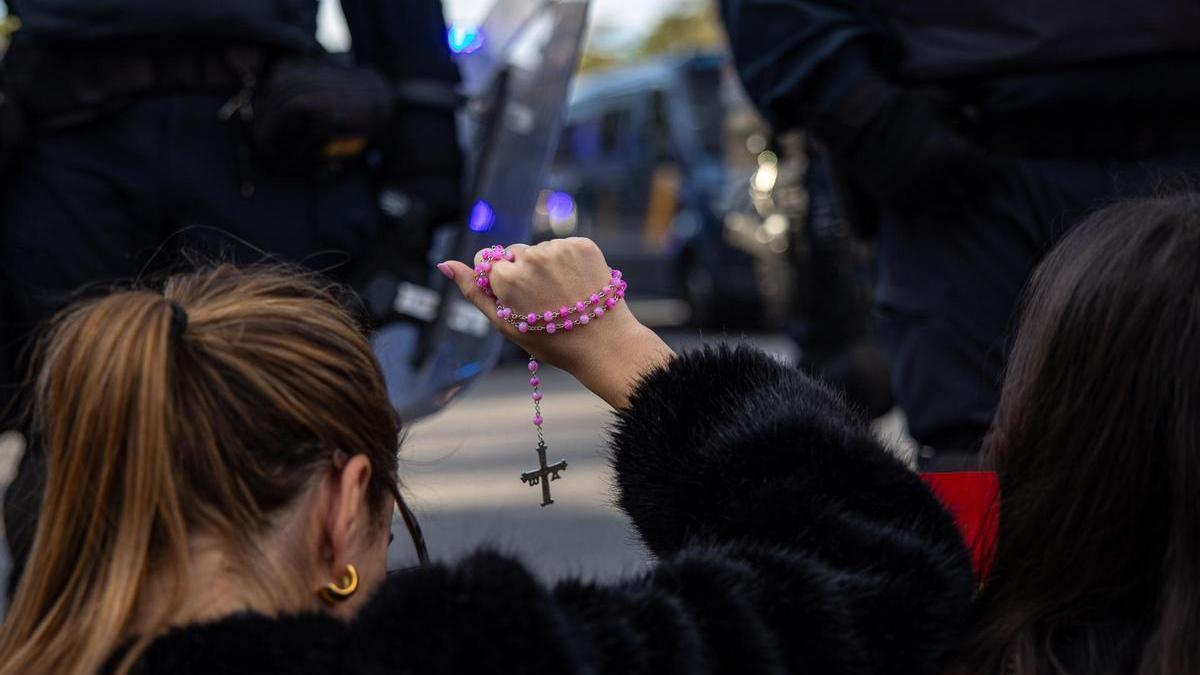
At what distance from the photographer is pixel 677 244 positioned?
14.2 meters

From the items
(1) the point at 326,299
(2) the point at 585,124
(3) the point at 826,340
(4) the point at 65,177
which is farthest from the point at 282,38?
(2) the point at 585,124

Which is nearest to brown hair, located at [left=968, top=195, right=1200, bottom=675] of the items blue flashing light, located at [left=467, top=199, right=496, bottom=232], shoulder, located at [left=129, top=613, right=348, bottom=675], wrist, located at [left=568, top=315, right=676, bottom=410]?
wrist, located at [left=568, top=315, right=676, bottom=410]

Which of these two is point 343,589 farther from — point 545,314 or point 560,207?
point 560,207

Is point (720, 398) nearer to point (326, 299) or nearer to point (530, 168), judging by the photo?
point (326, 299)

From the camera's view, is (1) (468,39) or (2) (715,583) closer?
(2) (715,583)

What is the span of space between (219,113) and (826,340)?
11.8 ft

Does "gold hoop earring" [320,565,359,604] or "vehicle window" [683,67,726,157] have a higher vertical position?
"vehicle window" [683,67,726,157]

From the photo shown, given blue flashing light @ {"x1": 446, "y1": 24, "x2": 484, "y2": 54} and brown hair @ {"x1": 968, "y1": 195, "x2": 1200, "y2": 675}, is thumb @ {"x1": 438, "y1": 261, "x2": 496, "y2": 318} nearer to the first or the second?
brown hair @ {"x1": 968, "y1": 195, "x2": 1200, "y2": 675}

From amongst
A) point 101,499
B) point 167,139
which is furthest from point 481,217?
point 101,499

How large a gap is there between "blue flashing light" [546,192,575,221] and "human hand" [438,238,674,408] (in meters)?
12.3

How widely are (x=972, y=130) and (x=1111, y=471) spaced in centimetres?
164

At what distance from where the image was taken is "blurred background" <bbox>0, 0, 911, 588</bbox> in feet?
17.6

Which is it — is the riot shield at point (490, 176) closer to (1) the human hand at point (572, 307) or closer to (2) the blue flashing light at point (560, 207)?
(1) the human hand at point (572, 307)

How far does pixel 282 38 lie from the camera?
323cm
